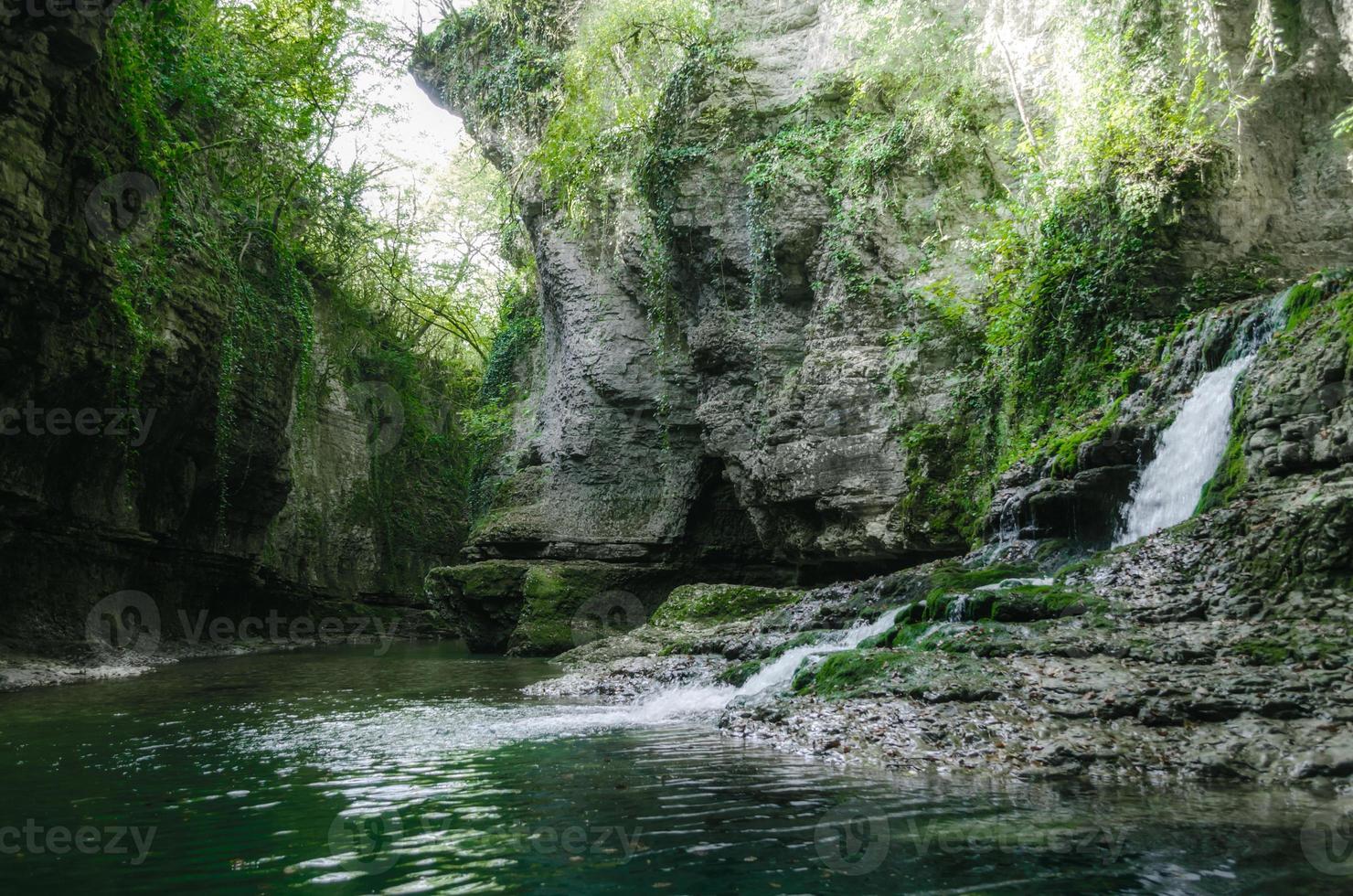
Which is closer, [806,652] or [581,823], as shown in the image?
[581,823]

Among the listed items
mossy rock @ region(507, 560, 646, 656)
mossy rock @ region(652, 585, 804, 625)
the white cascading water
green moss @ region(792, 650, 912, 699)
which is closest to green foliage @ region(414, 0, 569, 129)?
mossy rock @ region(507, 560, 646, 656)

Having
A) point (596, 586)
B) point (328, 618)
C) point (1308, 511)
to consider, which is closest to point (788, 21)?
point (596, 586)

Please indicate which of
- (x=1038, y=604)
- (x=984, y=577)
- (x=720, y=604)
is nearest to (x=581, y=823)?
(x=1038, y=604)

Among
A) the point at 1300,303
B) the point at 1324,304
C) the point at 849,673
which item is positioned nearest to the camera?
the point at 849,673

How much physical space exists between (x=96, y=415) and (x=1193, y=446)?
15.0 meters

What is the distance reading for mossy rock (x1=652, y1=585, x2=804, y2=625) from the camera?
13820 millimetres

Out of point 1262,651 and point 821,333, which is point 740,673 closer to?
point 1262,651

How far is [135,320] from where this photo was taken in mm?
12711

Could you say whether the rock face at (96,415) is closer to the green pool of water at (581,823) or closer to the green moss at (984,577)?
the green pool of water at (581,823)

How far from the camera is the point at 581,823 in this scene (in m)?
3.96

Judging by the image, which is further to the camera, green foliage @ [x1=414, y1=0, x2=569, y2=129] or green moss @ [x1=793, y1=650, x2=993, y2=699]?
green foliage @ [x1=414, y1=0, x2=569, y2=129]

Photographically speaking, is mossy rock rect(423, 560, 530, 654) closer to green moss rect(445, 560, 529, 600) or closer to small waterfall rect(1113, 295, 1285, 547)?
green moss rect(445, 560, 529, 600)

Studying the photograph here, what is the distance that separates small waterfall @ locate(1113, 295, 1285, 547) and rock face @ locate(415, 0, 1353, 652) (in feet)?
0.77

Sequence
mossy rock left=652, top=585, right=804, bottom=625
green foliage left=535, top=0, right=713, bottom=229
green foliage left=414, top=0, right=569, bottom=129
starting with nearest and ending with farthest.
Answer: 1. mossy rock left=652, top=585, right=804, bottom=625
2. green foliage left=535, top=0, right=713, bottom=229
3. green foliage left=414, top=0, right=569, bottom=129
